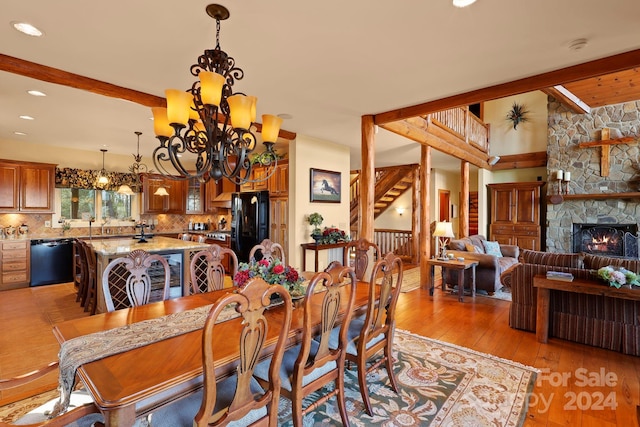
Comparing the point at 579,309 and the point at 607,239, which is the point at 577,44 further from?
the point at 607,239

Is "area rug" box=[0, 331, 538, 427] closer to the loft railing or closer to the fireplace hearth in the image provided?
the loft railing

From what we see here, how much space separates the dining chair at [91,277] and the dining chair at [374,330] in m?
3.38

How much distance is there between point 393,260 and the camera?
2.12 m

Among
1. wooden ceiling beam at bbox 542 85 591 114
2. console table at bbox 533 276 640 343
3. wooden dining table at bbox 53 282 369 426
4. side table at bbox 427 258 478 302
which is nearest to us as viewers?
wooden dining table at bbox 53 282 369 426

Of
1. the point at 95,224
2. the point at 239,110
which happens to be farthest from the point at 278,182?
the point at 95,224

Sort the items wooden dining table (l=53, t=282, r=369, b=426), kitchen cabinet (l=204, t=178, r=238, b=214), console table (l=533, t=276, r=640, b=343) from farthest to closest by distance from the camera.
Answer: kitchen cabinet (l=204, t=178, r=238, b=214), console table (l=533, t=276, r=640, b=343), wooden dining table (l=53, t=282, r=369, b=426)

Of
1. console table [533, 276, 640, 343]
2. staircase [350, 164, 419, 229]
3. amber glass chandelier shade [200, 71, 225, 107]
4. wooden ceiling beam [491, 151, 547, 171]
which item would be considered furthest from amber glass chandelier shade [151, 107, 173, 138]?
wooden ceiling beam [491, 151, 547, 171]

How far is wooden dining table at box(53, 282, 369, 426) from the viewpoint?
1103 millimetres

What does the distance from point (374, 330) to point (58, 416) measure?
1.74m

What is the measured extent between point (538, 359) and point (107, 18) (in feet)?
14.8

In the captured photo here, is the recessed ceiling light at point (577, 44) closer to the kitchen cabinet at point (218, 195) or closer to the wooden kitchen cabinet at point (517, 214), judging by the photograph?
the kitchen cabinet at point (218, 195)

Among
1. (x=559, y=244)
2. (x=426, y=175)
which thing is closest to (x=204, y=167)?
(x=426, y=175)

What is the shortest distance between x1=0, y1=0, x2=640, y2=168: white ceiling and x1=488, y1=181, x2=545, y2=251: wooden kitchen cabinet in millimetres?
5813

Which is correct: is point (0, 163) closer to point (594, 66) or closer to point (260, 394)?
point (260, 394)
